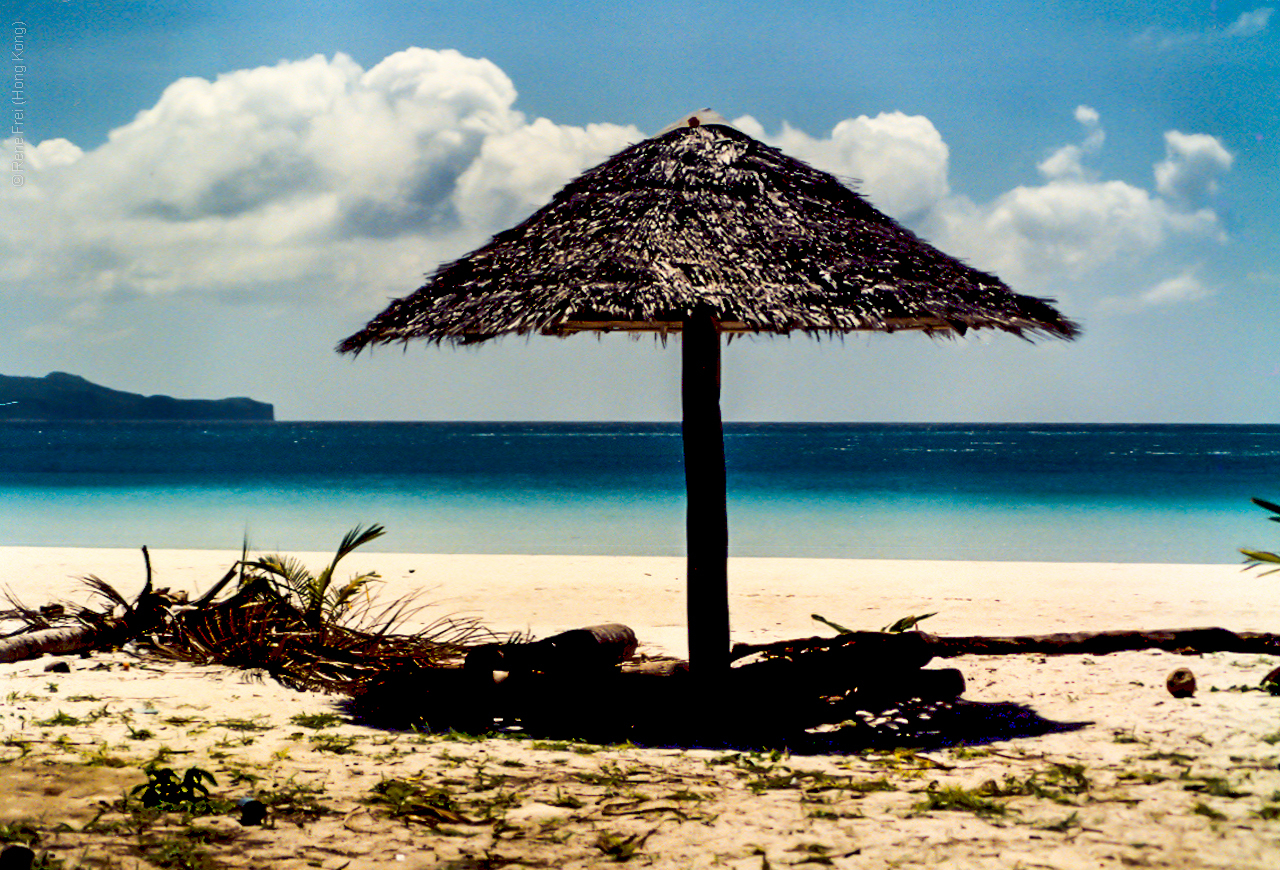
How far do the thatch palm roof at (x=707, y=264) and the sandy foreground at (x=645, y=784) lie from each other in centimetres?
189

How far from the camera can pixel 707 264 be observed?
5031 millimetres

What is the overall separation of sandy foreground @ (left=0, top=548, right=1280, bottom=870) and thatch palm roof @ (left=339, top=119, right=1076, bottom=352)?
1.89 metres

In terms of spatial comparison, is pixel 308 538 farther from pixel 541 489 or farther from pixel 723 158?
pixel 723 158

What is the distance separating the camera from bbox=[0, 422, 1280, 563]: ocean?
64.2ft

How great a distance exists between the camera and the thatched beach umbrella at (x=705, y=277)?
4.89 meters

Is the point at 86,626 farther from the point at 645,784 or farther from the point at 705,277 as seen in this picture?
the point at 705,277

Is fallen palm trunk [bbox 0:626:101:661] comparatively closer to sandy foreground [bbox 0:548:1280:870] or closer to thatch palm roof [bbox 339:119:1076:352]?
sandy foreground [bbox 0:548:1280:870]

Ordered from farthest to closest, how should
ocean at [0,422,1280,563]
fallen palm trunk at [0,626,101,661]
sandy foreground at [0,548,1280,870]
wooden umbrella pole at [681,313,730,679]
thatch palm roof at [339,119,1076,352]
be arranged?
1. ocean at [0,422,1280,563]
2. fallen palm trunk at [0,626,101,661]
3. wooden umbrella pole at [681,313,730,679]
4. thatch palm roof at [339,119,1076,352]
5. sandy foreground at [0,548,1280,870]

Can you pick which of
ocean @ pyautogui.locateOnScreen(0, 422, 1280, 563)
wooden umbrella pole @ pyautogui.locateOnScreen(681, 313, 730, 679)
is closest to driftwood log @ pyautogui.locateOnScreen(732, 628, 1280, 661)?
wooden umbrella pole @ pyautogui.locateOnScreen(681, 313, 730, 679)

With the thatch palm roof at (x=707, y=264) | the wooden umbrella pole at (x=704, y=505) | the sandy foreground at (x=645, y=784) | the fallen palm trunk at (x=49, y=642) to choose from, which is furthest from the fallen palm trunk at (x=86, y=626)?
the wooden umbrella pole at (x=704, y=505)

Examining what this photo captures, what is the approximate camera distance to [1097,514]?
25.4m

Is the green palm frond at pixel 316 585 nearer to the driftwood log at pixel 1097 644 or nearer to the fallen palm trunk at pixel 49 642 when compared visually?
the fallen palm trunk at pixel 49 642

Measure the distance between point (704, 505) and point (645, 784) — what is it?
172 centimetres

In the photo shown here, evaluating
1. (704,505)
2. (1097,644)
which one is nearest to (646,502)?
(1097,644)
